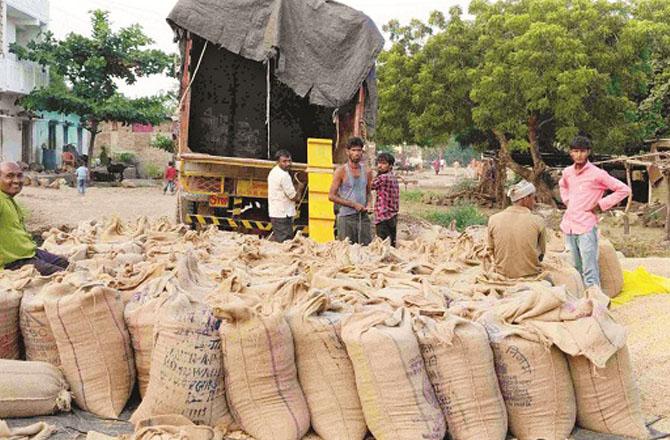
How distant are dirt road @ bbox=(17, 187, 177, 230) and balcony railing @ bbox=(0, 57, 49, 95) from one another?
471 cm

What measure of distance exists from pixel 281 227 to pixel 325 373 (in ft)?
15.3

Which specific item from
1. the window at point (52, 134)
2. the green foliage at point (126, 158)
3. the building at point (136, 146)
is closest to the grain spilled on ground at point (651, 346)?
the building at point (136, 146)

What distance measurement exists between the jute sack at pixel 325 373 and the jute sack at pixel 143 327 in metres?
0.73

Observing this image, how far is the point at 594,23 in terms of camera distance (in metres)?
18.7

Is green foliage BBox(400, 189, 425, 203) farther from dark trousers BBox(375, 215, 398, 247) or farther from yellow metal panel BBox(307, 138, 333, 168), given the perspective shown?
dark trousers BBox(375, 215, 398, 247)

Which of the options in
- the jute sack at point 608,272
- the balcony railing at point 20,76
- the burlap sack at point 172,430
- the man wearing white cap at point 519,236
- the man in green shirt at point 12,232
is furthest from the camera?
the balcony railing at point 20,76

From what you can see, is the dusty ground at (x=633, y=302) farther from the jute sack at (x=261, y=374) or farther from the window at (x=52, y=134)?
the window at (x=52, y=134)

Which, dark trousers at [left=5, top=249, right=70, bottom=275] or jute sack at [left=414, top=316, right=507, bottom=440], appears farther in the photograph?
dark trousers at [left=5, top=249, right=70, bottom=275]

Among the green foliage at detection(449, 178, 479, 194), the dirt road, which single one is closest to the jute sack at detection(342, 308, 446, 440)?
the dirt road

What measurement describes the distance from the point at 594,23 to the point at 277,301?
1714 cm

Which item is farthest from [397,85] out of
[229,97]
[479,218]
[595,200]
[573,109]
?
[595,200]

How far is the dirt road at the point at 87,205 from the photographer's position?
15.9 m

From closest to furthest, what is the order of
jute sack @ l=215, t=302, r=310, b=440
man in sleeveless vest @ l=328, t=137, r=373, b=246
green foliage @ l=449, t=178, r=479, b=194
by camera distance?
jute sack @ l=215, t=302, r=310, b=440 → man in sleeveless vest @ l=328, t=137, r=373, b=246 → green foliage @ l=449, t=178, r=479, b=194

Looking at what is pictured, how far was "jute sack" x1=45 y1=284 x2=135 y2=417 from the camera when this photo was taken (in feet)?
12.5
